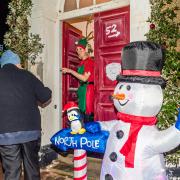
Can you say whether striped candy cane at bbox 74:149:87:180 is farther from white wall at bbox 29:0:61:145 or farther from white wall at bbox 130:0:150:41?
white wall at bbox 29:0:61:145

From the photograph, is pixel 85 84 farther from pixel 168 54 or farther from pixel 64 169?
pixel 168 54

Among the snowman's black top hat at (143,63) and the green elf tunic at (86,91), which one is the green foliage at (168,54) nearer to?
the snowman's black top hat at (143,63)

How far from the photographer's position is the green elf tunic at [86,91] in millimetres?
4836

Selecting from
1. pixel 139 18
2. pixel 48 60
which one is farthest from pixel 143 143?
pixel 48 60

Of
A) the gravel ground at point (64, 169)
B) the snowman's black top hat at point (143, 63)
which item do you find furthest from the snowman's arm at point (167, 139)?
the gravel ground at point (64, 169)

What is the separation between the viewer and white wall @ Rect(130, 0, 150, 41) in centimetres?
391

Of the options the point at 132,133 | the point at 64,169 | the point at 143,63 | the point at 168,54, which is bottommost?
the point at 64,169

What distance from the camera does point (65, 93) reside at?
5.46 metres

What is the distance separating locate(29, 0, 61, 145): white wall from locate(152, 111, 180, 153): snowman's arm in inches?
118

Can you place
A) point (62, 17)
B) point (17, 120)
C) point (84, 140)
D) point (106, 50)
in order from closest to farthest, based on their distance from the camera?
point (84, 140) < point (17, 120) < point (106, 50) < point (62, 17)

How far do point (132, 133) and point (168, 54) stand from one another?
1515mm

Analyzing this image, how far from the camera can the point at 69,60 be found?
18.3 ft

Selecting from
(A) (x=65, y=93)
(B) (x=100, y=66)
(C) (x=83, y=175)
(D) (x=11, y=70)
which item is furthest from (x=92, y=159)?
(D) (x=11, y=70)

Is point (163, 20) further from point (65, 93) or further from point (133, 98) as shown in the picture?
point (65, 93)
